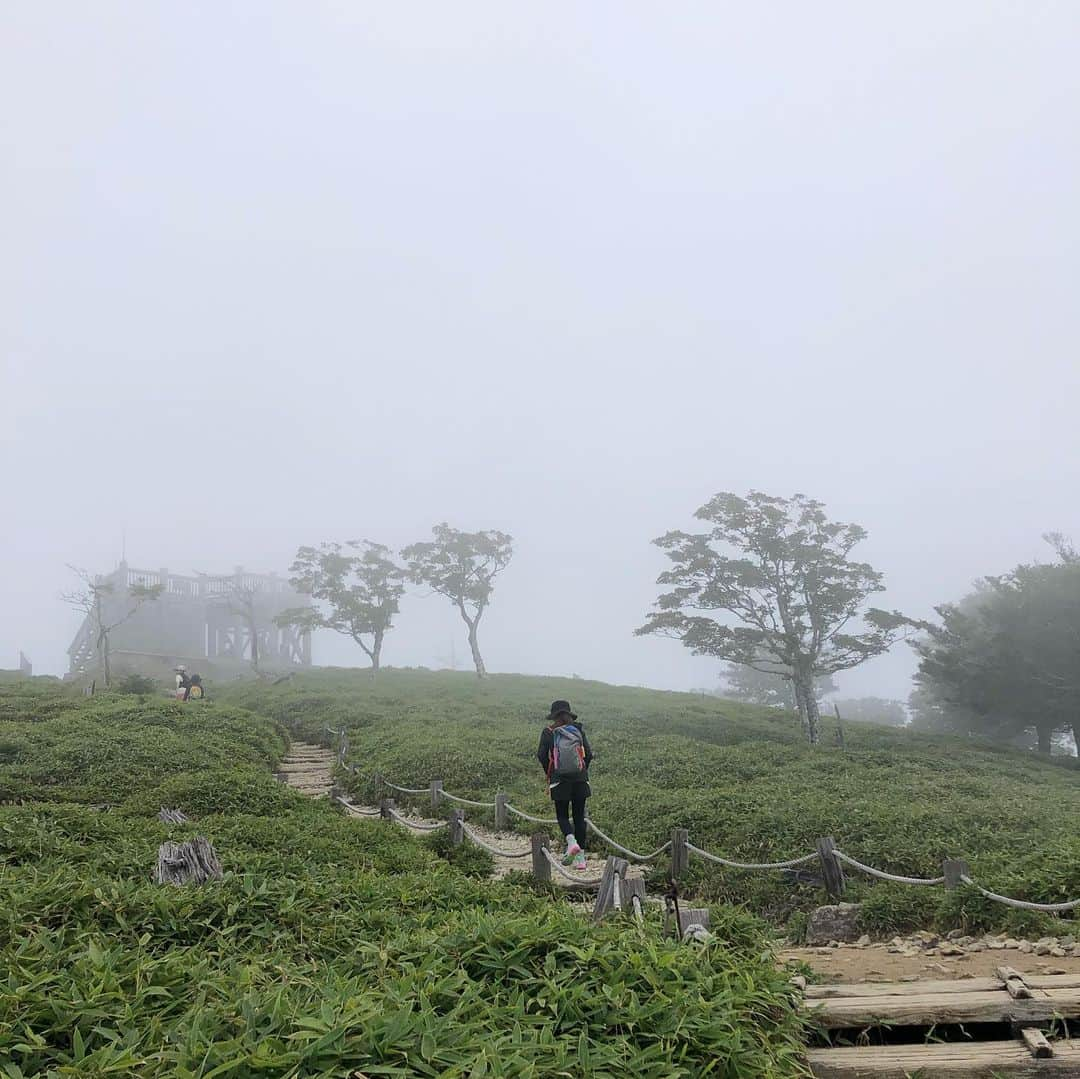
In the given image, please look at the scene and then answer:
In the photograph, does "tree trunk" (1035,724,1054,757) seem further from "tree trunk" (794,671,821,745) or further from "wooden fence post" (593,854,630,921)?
"wooden fence post" (593,854,630,921)

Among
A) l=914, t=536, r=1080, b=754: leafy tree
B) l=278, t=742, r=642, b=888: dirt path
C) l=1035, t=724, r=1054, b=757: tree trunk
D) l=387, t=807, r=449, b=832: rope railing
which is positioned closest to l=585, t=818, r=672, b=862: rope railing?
l=278, t=742, r=642, b=888: dirt path

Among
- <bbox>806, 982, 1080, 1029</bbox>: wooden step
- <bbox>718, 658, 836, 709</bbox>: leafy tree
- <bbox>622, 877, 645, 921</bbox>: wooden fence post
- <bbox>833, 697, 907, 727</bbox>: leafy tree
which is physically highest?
<bbox>806, 982, 1080, 1029</bbox>: wooden step

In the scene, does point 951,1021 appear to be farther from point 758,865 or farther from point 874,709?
point 874,709

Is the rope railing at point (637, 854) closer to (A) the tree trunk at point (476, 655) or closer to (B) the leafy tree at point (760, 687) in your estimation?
(A) the tree trunk at point (476, 655)

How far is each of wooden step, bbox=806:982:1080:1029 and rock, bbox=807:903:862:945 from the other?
3.81 m

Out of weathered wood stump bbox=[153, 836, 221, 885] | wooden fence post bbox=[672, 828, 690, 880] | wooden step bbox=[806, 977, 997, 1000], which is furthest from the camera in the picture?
wooden fence post bbox=[672, 828, 690, 880]

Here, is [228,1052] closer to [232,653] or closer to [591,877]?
[591,877]

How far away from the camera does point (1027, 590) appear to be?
3142 centimetres

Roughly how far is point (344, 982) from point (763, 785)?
12.3 metres

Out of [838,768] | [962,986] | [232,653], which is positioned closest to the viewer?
[962,986]

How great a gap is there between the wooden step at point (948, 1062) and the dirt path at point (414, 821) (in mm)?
4397

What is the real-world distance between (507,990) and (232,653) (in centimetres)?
5903

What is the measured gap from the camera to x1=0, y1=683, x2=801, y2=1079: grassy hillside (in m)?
3.08

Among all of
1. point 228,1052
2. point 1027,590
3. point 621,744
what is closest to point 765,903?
point 228,1052
